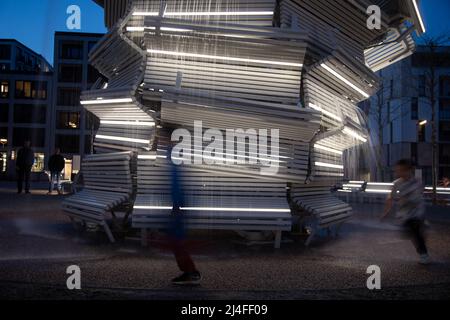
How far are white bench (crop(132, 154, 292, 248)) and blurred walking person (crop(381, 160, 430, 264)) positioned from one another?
2287mm

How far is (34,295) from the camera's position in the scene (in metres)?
6.11

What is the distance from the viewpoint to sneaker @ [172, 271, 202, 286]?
688cm

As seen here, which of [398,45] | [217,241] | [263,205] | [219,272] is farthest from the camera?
[398,45]

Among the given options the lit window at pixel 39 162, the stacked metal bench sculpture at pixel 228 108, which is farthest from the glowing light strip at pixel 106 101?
the lit window at pixel 39 162

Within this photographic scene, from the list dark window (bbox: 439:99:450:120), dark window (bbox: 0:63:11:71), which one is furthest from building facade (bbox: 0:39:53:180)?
dark window (bbox: 439:99:450:120)

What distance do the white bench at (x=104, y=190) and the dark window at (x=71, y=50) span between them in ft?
217

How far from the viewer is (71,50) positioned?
243 feet

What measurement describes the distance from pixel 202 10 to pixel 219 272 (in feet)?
24.0

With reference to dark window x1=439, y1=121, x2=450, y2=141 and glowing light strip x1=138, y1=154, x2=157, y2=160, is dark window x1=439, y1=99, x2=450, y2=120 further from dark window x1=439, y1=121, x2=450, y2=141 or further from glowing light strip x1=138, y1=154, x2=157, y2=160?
glowing light strip x1=138, y1=154, x2=157, y2=160

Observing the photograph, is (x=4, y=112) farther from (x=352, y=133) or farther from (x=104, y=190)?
(x=352, y=133)

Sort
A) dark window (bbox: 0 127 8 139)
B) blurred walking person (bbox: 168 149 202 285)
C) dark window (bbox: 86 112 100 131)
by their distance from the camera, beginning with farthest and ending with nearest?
dark window (bbox: 0 127 8 139) < dark window (bbox: 86 112 100 131) < blurred walking person (bbox: 168 149 202 285)

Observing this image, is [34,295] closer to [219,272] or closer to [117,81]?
[219,272]

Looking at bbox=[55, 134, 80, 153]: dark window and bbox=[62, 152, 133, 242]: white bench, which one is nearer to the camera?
bbox=[62, 152, 133, 242]: white bench
